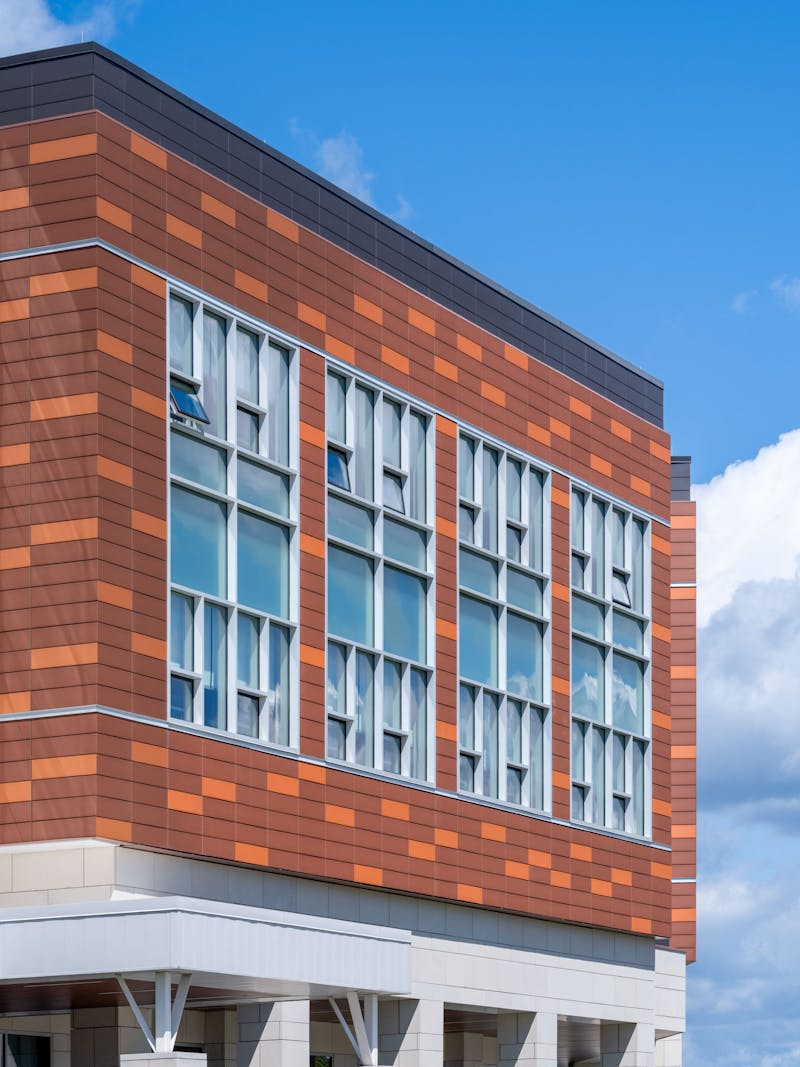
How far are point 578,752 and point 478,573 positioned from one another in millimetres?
5506

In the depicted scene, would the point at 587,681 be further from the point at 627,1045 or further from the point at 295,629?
the point at 295,629

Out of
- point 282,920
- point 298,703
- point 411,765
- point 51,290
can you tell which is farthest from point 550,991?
point 51,290

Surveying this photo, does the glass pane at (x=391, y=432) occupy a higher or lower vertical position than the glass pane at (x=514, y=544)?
higher

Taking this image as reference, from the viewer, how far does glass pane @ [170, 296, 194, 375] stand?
115ft

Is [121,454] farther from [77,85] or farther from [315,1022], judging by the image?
[315,1022]

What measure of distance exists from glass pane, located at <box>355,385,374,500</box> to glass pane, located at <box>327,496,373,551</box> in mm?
359

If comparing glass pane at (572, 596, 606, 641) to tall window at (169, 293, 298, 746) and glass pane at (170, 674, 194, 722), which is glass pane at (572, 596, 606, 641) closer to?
tall window at (169, 293, 298, 746)

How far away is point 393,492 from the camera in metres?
41.2

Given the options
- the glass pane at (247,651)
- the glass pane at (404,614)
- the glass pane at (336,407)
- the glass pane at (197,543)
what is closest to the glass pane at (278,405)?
the glass pane at (336,407)

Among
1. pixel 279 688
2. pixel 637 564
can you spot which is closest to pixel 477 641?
pixel 279 688

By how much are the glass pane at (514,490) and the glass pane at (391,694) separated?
5.62 m

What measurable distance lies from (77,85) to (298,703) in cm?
1070

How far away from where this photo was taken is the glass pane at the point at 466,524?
142ft

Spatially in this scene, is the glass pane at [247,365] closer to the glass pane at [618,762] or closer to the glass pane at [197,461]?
the glass pane at [197,461]
